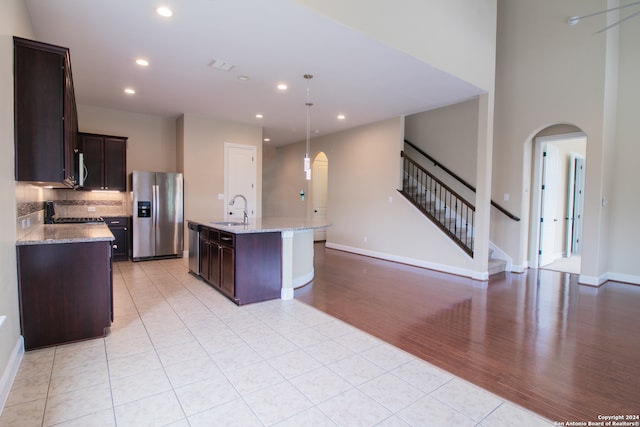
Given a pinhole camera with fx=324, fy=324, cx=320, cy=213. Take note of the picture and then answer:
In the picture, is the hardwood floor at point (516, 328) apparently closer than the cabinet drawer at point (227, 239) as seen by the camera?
Yes

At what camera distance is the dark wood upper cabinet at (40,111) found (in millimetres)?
2490

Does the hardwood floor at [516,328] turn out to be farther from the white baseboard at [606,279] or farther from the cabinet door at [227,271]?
the cabinet door at [227,271]

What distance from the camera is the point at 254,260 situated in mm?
3812

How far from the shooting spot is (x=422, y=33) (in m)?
3.79

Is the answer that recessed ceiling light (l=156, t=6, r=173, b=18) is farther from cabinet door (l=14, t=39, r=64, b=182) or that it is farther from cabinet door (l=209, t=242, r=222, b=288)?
cabinet door (l=209, t=242, r=222, b=288)

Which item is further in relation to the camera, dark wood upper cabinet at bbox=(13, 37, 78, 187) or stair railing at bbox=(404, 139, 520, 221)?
stair railing at bbox=(404, 139, 520, 221)

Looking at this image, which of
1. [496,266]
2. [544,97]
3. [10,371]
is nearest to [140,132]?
[10,371]

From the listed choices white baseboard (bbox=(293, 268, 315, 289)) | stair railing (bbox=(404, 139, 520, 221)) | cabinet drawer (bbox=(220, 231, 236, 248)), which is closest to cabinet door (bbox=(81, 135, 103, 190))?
cabinet drawer (bbox=(220, 231, 236, 248))

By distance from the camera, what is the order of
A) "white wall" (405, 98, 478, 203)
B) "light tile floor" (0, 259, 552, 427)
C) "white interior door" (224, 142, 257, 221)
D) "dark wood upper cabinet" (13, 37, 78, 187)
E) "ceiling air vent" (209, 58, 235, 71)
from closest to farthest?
"light tile floor" (0, 259, 552, 427), "dark wood upper cabinet" (13, 37, 78, 187), "ceiling air vent" (209, 58, 235, 71), "white wall" (405, 98, 478, 203), "white interior door" (224, 142, 257, 221)

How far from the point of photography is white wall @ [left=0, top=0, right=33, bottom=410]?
2.07 m

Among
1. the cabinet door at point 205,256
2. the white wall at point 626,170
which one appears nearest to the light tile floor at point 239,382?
the cabinet door at point 205,256

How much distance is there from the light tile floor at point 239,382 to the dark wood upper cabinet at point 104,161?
3703mm

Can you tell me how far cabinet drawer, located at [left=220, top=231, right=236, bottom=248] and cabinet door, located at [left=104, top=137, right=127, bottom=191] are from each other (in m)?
3.41

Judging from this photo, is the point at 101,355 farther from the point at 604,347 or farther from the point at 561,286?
the point at 561,286
